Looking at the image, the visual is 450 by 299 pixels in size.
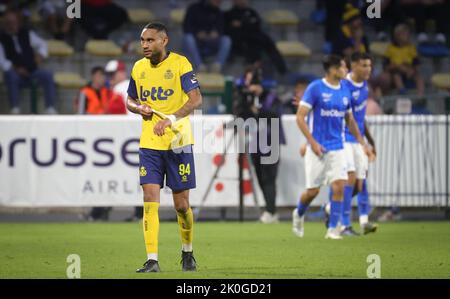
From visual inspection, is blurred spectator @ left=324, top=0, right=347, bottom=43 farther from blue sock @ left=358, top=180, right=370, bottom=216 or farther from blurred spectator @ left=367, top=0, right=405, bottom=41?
blue sock @ left=358, top=180, right=370, bottom=216

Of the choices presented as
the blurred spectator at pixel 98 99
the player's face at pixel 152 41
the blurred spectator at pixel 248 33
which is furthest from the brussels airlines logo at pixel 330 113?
the blurred spectator at pixel 248 33

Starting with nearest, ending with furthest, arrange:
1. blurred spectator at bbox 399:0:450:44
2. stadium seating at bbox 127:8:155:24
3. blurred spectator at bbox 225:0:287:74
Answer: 1. blurred spectator at bbox 225:0:287:74
2. stadium seating at bbox 127:8:155:24
3. blurred spectator at bbox 399:0:450:44

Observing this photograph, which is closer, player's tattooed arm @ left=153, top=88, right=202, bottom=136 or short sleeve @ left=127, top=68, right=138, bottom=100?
player's tattooed arm @ left=153, top=88, right=202, bottom=136

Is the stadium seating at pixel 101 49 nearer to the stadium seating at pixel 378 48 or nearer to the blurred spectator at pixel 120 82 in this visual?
the blurred spectator at pixel 120 82

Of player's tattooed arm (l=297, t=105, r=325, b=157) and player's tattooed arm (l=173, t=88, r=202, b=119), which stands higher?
player's tattooed arm (l=173, t=88, r=202, b=119)

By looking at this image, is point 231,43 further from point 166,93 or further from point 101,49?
point 166,93

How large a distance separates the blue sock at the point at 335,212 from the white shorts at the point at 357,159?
77cm

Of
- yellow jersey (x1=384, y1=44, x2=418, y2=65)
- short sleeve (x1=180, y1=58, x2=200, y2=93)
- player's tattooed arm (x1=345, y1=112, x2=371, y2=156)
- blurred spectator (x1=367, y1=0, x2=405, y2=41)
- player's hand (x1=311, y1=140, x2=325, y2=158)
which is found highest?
blurred spectator (x1=367, y1=0, x2=405, y2=41)

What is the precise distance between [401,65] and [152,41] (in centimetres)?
1490

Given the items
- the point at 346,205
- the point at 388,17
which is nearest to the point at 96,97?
the point at 346,205

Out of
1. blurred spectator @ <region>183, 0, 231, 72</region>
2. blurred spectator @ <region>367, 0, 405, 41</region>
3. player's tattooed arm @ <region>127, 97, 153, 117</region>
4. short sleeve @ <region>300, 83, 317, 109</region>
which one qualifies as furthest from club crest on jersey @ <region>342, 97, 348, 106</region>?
blurred spectator @ <region>367, 0, 405, 41</region>

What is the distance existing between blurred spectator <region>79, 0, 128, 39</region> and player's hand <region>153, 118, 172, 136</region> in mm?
→ 14475

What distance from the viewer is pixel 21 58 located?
23.6 meters

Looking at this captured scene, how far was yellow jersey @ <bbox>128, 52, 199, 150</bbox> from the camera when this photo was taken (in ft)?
37.9
